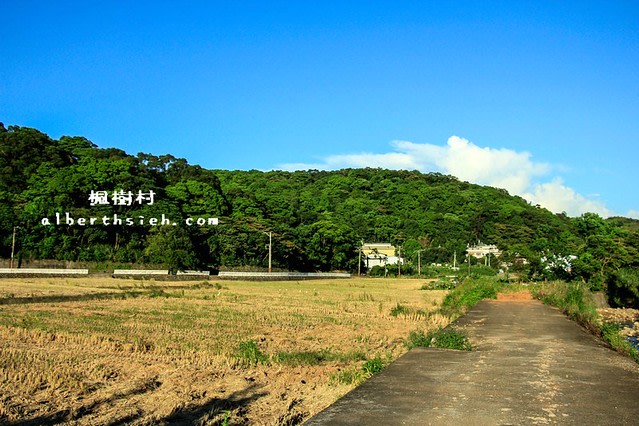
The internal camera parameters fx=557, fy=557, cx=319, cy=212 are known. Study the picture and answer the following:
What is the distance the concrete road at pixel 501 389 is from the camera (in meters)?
5.92

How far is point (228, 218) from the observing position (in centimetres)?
7012

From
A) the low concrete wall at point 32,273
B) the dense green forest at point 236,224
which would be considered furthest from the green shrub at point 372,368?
the low concrete wall at point 32,273

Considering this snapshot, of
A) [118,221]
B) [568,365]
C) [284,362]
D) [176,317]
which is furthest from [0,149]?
[568,365]

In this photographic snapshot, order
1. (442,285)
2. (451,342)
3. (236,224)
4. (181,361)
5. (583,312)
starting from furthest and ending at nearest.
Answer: (236,224), (442,285), (583,312), (451,342), (181,361)

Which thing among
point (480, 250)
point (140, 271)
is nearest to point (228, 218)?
point (140, 271)

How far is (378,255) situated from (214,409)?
291ft

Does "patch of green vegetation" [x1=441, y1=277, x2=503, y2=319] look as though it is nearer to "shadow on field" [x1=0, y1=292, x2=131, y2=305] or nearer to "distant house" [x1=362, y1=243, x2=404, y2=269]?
"shadow on field" [x1=0, y1=292, x2=131, y2=305]

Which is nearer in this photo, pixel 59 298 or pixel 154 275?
pixel 59 298

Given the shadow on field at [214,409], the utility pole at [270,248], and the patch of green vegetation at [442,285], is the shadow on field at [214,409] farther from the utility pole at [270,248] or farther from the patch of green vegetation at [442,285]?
the utility pole at [270,248]

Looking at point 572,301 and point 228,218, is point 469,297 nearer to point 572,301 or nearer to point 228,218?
point 572,301

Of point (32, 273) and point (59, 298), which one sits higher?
point (32, 273)

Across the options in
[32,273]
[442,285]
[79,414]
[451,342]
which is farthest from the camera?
[442,285]

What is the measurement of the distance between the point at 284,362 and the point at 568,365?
5.21 m

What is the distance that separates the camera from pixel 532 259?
1823 inches
